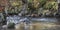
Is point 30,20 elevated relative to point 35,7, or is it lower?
lower

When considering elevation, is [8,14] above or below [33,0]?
below

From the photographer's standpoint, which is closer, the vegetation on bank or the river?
the river

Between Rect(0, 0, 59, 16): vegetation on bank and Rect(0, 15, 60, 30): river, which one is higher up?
Rect(0, 0, 59, 16): vegetation on bank

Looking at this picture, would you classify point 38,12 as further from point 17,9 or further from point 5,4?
point 5,4

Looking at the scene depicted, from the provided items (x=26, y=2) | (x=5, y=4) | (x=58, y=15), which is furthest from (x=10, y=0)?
(x=58, y=15)

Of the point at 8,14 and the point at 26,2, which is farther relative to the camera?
the point at 26,2

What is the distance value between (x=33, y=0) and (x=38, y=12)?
903 millimetres

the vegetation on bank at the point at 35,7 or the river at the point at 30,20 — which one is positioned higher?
the vegetation on bank at the point at 35,7

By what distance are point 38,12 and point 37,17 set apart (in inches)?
13.3

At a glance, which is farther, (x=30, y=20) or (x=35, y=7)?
(x=35, y=7)

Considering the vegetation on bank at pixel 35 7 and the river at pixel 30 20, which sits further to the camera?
the vegetation on bank at pixel 35 7

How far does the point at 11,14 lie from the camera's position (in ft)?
24.9

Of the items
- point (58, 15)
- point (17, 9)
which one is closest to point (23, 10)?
point (17, 9)

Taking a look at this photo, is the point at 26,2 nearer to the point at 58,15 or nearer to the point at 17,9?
the point at 17,9
